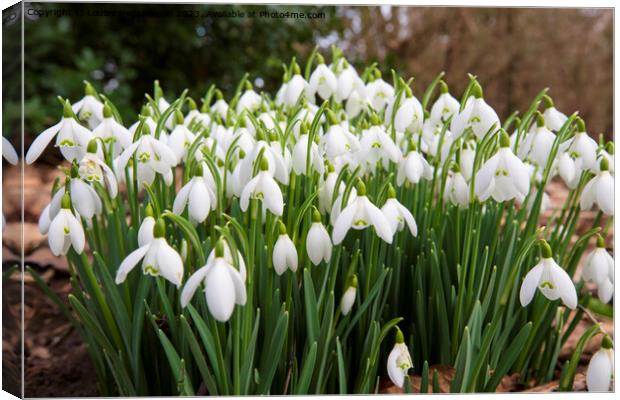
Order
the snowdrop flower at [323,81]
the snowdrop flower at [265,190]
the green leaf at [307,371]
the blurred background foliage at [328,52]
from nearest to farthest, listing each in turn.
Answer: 1. the snowdrop flower at [265,190]
2. the green leaf at [307,371]
3. the snowdrop flower at [323,81]
4. the blurred background foliage at [328,52]

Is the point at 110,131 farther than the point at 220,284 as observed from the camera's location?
Yes

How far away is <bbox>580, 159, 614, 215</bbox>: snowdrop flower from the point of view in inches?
65.7

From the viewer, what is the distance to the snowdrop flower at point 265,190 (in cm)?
138

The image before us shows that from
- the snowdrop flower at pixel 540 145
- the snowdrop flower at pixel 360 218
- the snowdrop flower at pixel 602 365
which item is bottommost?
the snowdrop flower at pixel 602 365

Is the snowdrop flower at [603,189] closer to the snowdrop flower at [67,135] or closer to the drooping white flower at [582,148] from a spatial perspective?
the drooping white flower at [582,148]

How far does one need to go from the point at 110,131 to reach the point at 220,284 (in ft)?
1.81

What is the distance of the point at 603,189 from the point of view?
5.49ft

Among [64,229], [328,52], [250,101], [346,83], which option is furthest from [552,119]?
[328,52]

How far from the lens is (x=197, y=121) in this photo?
74.2 inches

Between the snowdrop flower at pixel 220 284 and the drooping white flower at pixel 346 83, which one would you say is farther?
the drooping white flower at pixel 346 83

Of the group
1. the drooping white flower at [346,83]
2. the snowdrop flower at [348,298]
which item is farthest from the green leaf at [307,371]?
the drooping white flower at [346,83]

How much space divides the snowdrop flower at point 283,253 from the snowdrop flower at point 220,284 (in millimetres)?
189

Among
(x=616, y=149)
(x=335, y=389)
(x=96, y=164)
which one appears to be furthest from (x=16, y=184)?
(x=616, y=149)

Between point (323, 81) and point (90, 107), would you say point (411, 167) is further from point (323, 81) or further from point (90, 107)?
point (90, 107)
